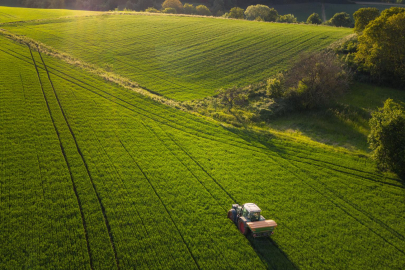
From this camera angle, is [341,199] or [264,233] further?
[341,199]

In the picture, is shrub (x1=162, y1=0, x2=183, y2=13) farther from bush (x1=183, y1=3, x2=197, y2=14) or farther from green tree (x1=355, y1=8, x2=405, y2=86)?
green tree (x1=355, y1=8, x2=405, y2=86)

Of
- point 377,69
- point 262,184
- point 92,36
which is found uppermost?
point 92,36

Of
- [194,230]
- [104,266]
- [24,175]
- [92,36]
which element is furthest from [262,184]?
[92,36]

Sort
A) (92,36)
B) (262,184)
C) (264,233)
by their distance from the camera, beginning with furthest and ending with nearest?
(92,36)
(262,184)
(264,233)

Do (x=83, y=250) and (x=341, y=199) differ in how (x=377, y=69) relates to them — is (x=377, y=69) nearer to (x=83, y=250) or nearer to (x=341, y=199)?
(x=341, y=199)

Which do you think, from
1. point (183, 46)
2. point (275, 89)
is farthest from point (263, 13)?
point (275, 89)

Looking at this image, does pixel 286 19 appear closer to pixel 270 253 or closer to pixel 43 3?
pixel 43 3

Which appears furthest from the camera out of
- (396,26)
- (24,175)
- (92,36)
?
(92,36)

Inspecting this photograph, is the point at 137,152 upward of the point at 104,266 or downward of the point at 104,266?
upward
